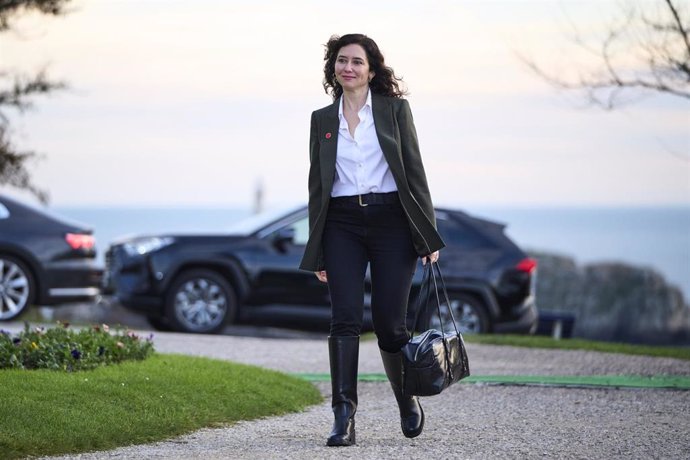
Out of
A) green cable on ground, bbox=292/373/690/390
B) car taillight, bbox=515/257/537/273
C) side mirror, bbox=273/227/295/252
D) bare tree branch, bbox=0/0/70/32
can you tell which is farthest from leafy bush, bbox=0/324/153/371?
bare tree branch, bbox=0/0/70/32

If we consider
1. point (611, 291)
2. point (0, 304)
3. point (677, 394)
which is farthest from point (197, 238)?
point (611, 291)

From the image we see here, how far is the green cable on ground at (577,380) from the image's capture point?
11289mm

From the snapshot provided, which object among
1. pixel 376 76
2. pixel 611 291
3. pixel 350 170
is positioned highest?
pixel 376 76

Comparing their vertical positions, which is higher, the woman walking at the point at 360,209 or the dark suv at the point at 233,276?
the woman walking at the point at 360,209

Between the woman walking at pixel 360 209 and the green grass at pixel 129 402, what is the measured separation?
1.24m

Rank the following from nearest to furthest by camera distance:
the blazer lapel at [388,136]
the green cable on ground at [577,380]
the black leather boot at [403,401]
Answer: the blazer lapel at [388,136]
the black leather boot at [403,401]
the green cable on ground at [577,380]

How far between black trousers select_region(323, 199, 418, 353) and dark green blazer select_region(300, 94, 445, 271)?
7cm

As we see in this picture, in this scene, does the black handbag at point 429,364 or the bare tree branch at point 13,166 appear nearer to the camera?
the black handbag at point 429,364

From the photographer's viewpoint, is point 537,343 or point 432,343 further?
point 537,343

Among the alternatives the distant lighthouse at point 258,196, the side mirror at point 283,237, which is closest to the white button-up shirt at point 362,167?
the side mirror at point 283,237

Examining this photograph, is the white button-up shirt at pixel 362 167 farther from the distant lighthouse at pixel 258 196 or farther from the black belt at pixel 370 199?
the distant lighthouse at pixel 258 196

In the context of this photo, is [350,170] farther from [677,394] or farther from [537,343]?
[537,343]

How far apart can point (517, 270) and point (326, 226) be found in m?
8.96

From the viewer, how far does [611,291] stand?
40406 millimetres
